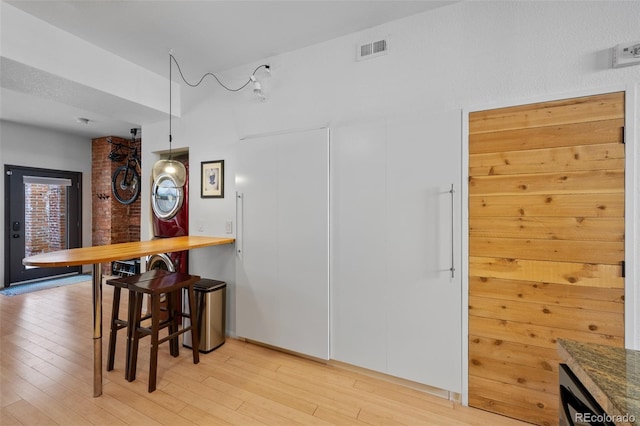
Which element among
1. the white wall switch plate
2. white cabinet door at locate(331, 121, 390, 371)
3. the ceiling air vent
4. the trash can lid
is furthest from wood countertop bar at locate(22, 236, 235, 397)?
the white wall switch plate

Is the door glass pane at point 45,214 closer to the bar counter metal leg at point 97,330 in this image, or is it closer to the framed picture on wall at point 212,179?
the framed picture on wall at point 212,179

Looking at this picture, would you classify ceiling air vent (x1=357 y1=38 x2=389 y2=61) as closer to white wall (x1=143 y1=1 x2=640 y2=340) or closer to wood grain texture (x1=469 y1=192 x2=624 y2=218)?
white wall (x1=143 y1=1 x2=640 y2=340)

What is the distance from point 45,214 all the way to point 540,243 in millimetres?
7654

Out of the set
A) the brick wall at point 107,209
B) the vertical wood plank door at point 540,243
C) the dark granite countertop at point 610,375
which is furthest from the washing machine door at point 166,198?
the dark granite countertop at point 610,375

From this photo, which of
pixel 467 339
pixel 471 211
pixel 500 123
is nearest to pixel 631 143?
pixel 500 123

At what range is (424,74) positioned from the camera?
2.21 meters

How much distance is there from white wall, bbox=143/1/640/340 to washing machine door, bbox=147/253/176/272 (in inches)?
13.8

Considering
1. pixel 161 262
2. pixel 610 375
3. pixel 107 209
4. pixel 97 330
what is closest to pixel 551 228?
pixel 610 375

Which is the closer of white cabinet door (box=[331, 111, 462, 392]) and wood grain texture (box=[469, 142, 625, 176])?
wood grain texture (box=[469, 142, 625, 176])

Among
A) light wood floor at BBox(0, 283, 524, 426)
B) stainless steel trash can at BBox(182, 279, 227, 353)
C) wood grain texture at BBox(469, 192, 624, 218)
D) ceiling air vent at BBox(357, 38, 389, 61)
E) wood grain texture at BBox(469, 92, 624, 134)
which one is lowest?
light wood floor at BBox(0, 283, 524, 426)

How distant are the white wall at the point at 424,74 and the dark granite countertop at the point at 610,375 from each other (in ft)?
5.18

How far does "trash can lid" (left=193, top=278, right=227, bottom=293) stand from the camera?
110 inches

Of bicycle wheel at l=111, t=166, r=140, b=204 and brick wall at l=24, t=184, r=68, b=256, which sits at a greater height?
bicycle wheel at l=111, t=166, r=140, b=204

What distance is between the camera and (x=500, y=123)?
196 cm
